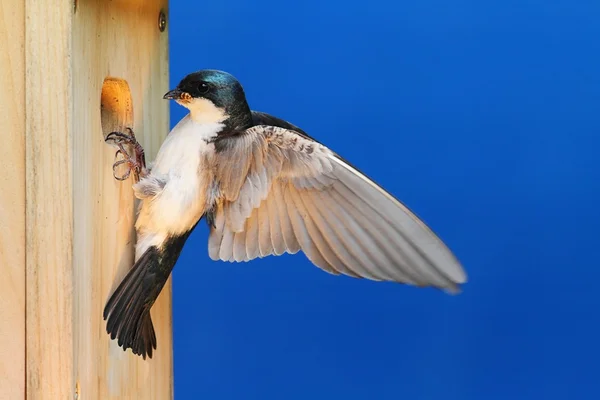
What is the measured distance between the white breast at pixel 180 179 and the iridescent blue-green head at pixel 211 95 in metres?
0.01

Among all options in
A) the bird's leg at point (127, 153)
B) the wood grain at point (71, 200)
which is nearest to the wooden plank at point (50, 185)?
the wood grain at point (71, 200)

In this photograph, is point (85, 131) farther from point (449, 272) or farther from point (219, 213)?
point (449, 272)

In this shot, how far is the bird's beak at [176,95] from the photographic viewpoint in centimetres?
103

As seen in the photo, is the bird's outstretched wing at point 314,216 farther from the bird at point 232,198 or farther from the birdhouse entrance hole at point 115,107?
the birdhouse entrance hole at point 115,107

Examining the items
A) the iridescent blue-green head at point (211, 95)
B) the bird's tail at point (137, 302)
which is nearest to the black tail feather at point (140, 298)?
the bird's tail at point (137, 302)

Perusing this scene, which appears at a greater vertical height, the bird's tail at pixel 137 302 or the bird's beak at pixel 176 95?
the bird's beak at pixel 176 95

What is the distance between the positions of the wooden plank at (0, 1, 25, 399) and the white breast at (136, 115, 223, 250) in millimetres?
152

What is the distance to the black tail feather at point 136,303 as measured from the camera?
3.27 feet

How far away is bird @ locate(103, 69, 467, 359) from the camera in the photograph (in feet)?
3.24

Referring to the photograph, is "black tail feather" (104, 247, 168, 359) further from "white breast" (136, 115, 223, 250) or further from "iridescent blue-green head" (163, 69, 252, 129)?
"iridescent blue-green head" (163, 69, 252, 129)

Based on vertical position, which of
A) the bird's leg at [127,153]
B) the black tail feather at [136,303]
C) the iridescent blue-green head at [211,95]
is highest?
the iridescent blue-green head at [211,95]

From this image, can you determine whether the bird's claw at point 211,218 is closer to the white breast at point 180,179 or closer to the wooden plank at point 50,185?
the white breast at point 180,179

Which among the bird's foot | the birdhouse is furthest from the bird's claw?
the birdhouse

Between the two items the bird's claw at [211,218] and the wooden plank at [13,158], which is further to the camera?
the bird's claw at [211,218]
